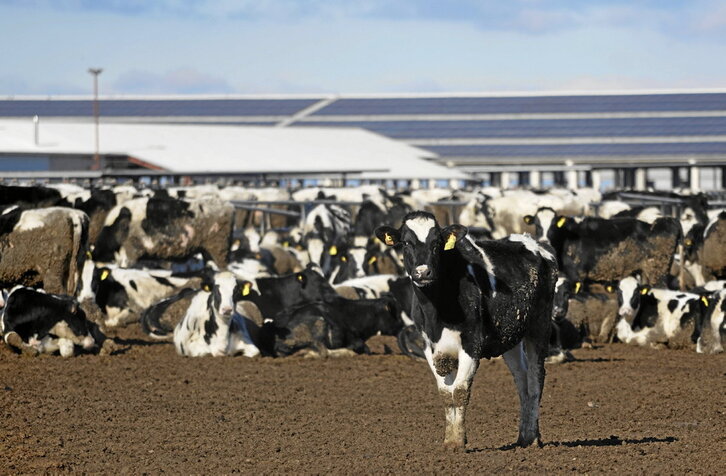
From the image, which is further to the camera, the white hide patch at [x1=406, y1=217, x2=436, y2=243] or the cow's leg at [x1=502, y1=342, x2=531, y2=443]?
the cow's leg at [x1=502, y1=342, x2=531, y2=443]

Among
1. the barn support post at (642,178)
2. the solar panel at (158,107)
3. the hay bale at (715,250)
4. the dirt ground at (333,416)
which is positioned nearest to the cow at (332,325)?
the dirt ground at (333,416)

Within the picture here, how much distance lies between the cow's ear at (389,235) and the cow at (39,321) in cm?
705

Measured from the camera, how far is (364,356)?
51.4ft

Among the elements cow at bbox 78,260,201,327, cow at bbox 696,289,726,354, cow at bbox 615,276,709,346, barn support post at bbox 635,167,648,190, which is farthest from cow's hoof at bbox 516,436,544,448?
barn support post at bbox 635,167,648,190

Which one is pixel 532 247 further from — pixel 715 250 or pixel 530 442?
pixel 715 250

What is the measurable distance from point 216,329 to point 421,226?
23.9 ft

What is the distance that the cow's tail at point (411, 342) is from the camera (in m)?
15.3

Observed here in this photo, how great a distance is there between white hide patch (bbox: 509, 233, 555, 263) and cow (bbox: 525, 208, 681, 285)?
36.7 ft

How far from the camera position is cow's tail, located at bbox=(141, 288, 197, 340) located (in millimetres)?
17578

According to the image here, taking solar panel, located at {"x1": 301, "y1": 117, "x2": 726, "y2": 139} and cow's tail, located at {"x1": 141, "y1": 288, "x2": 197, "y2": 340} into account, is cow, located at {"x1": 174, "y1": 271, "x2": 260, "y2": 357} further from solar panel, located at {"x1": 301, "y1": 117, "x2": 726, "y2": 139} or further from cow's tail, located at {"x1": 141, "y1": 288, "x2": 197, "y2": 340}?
solar panel, located at {"x1": 301, "y1": 117, "x2": 726, "y2": 139}

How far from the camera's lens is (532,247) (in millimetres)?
9500

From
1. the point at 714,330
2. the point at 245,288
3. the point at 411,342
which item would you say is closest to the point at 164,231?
the point at 245,288

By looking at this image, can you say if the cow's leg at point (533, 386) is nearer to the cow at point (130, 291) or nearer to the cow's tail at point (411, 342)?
the cow's tail at point (411, 342)

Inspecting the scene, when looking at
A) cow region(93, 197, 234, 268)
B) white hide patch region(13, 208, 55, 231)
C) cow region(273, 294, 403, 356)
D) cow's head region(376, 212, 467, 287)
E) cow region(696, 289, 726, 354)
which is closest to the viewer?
cow's head region(376, 212, 467, 287)
